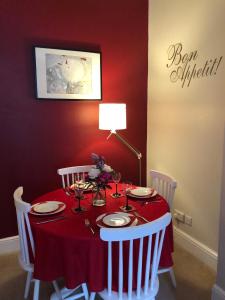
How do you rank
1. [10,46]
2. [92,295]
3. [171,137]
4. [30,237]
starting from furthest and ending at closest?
1. [171,137]
2. [10,46]
3. [30,237]
4. [92,295]

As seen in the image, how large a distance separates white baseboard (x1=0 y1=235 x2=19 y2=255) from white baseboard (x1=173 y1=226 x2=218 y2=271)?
1.72 meters

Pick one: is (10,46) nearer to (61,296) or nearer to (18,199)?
(18,199)

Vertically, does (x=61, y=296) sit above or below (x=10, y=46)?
below

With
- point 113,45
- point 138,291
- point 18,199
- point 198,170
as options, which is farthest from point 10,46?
point 138,291

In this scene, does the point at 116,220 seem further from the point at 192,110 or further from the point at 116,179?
the point at 192,110

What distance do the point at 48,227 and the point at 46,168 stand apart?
121cm

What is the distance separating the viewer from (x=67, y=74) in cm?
269

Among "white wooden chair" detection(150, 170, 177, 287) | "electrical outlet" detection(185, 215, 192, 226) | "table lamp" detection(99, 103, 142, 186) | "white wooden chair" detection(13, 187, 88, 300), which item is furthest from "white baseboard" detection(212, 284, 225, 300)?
"table lamp" detection(99, 103, 142, 186)

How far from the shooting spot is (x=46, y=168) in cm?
273

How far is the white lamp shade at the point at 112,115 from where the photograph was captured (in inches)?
99.0

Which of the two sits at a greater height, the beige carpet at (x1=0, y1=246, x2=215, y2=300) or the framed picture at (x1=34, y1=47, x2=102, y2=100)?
the framed picture at (x1=34, y1=47, x2=102, y2=100)

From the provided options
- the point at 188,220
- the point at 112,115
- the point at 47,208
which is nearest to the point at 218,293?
the point at 188,220

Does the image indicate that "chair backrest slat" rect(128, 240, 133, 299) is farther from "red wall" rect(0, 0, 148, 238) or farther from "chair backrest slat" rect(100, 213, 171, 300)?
"red wall" rect(0, 0, 148, 238)

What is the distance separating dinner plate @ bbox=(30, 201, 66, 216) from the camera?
179 cm
